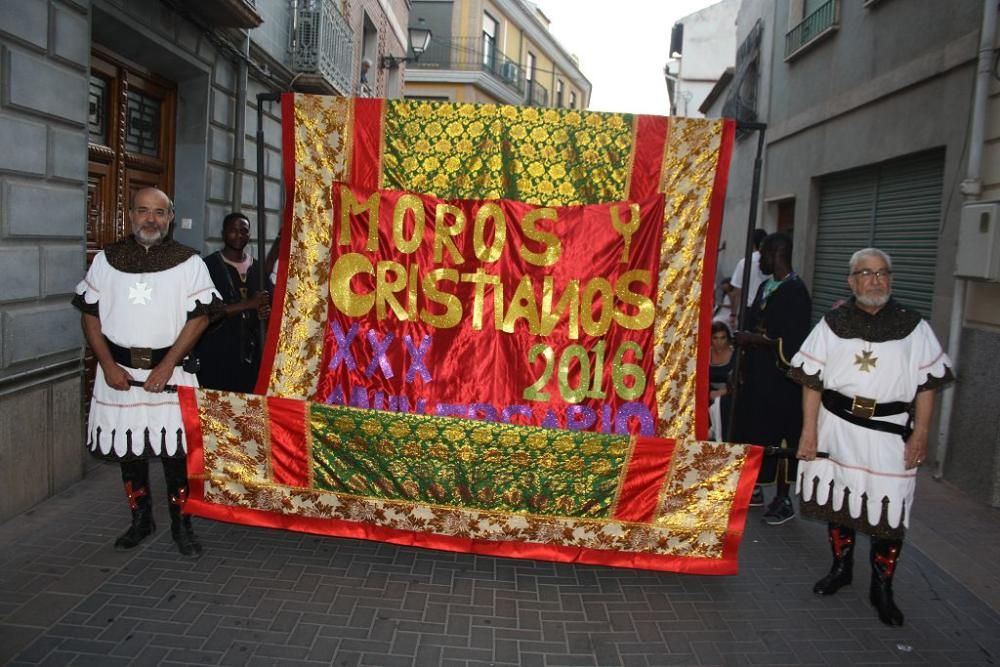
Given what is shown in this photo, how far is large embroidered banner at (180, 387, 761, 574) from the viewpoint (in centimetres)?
404

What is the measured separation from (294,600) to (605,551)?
62.9 inches

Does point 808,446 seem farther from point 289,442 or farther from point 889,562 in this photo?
point 289,442

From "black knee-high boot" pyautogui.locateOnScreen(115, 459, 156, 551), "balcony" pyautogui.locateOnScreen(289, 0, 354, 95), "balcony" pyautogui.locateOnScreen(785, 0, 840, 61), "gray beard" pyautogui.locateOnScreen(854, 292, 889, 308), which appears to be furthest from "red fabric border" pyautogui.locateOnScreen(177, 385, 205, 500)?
"balcony" pyautogui.locateOnScreen(785, 0, 840, 61)

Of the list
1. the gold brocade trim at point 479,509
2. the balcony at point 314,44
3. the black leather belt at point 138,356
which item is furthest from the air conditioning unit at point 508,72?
the gold brocade trim at point 479,509

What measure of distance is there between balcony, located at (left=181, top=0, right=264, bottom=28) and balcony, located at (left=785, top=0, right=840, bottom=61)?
666 cm

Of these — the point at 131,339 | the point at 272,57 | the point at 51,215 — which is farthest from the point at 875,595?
the point at 272,57

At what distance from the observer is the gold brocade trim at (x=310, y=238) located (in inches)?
175

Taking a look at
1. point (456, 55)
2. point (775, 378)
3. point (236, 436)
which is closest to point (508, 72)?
point (456, 55)

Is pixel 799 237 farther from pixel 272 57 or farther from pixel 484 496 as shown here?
pixel 484 496

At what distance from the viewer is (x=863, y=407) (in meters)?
3.88

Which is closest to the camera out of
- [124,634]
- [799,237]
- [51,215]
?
[124,634]

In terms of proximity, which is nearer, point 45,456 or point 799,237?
point 45,456

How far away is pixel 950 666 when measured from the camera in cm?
352

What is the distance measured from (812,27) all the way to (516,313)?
27.4 feet
